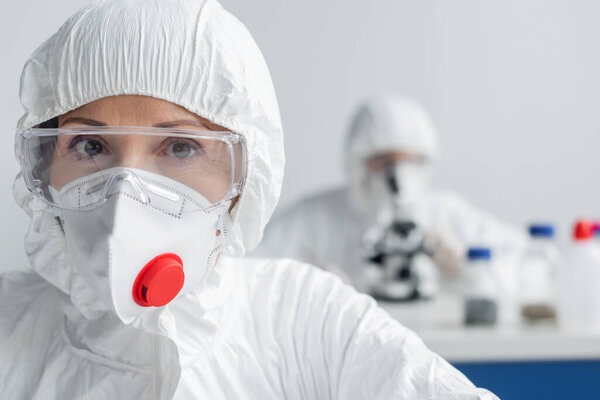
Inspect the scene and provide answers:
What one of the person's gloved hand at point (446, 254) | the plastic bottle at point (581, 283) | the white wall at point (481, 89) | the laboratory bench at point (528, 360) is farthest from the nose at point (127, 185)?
the white wall at point (481, 89)

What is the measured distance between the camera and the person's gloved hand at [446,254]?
2127 mm

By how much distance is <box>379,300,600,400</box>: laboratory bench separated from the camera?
1502 mm

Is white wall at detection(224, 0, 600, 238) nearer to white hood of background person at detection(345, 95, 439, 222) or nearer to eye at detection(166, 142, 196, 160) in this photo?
white hood of background person at detection(345, 95, 439, 222)

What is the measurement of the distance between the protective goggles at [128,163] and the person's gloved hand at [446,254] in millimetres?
1326

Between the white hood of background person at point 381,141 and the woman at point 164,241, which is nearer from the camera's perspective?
the woman at point 164,241

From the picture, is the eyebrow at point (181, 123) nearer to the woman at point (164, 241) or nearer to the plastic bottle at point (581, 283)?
the woman at point (164, 241)

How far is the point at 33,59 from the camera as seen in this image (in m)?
0.88

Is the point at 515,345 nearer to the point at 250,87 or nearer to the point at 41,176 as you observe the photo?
the point at 250,87

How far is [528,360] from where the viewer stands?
4.97 feet

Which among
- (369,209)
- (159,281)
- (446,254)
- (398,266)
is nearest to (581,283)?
(398,266)

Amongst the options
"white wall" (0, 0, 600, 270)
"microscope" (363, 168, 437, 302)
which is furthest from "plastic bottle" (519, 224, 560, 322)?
"white wall" (0, 0, 600, 270)

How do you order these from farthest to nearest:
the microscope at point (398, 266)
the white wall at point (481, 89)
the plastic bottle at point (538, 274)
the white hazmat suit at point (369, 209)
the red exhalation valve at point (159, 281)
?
the white wall at point (481, 89) → the white hazmat suit at point (369, 209) → the microscope at point (398, 266) → the plastic bottle at point (538, 274) → the red exhalation valve at point (159, 281)

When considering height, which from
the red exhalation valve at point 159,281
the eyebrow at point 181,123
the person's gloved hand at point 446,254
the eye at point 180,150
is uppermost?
the eyebrow at point 181,123

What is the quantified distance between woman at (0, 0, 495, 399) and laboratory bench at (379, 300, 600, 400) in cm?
61
